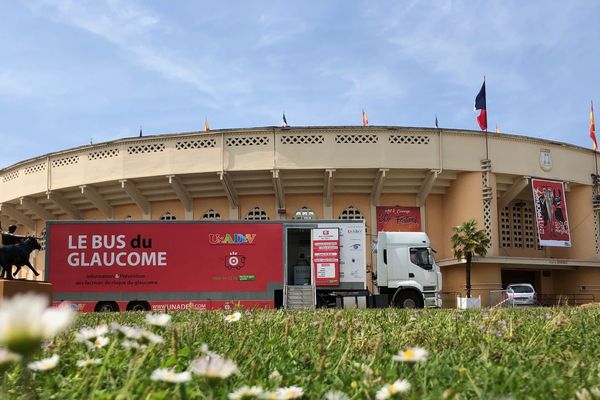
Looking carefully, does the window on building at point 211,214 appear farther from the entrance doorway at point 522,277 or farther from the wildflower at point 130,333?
the wildflower at point 130,333

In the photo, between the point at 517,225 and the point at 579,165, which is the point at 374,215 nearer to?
the point at 517,225

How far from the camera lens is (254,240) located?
73.0 ft

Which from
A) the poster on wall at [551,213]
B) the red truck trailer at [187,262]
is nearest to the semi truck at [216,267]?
the red truck trailer at [187,262]

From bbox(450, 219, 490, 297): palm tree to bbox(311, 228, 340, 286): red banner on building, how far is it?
1185 cm

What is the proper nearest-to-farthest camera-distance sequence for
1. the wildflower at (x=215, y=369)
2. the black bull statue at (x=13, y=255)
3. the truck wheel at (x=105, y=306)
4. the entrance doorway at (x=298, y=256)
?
the wildflower at (x=215, y=369)
the black bull statue at (x=13, y=255)
the truck wheel at (x=105, y=306)
the entrance doorway at (x=298, y=256)

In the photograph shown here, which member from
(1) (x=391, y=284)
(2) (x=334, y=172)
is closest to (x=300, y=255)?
(1) (x=391, y=284)

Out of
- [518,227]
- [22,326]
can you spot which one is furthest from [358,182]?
[22,326]

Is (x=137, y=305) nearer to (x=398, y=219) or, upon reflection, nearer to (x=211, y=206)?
(x=211, y=206)

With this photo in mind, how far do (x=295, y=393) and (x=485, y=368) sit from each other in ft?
3.99

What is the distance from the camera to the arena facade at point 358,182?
32312mm

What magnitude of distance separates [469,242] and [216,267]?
620 inches

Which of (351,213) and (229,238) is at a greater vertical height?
(351,213)

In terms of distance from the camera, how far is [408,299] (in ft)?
74.3

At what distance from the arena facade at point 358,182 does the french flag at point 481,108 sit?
1.95 meters
